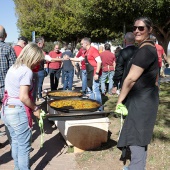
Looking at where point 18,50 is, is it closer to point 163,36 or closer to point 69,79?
point 69,79

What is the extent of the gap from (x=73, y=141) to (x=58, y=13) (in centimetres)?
2953

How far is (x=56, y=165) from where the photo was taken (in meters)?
3.82

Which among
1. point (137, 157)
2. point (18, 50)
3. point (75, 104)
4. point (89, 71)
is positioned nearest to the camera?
point (137, 157)

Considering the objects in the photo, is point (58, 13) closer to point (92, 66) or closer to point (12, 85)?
point (92, 66)

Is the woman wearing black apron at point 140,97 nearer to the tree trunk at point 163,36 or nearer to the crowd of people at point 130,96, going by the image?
the crowd of people at point 130,96

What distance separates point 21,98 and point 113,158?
80.3 inches

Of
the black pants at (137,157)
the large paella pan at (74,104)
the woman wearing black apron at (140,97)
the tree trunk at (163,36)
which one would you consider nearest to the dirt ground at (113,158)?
the large paella pan at (74,104)

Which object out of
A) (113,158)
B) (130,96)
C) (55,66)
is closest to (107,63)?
(55,66)

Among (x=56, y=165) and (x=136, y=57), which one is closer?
(x=136, y=57)

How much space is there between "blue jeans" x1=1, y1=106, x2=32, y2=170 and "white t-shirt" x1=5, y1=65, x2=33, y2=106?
112mm

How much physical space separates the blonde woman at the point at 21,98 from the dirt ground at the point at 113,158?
1243 millimetres

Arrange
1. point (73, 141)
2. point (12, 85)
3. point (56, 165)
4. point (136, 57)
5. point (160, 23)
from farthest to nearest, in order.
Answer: point (160, 23)
point (73, 141)
point (56, 165)
point (12, 85)
point (136, 57)

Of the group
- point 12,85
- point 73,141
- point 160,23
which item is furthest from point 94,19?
point 12,85

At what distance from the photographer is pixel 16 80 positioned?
8.83ft
